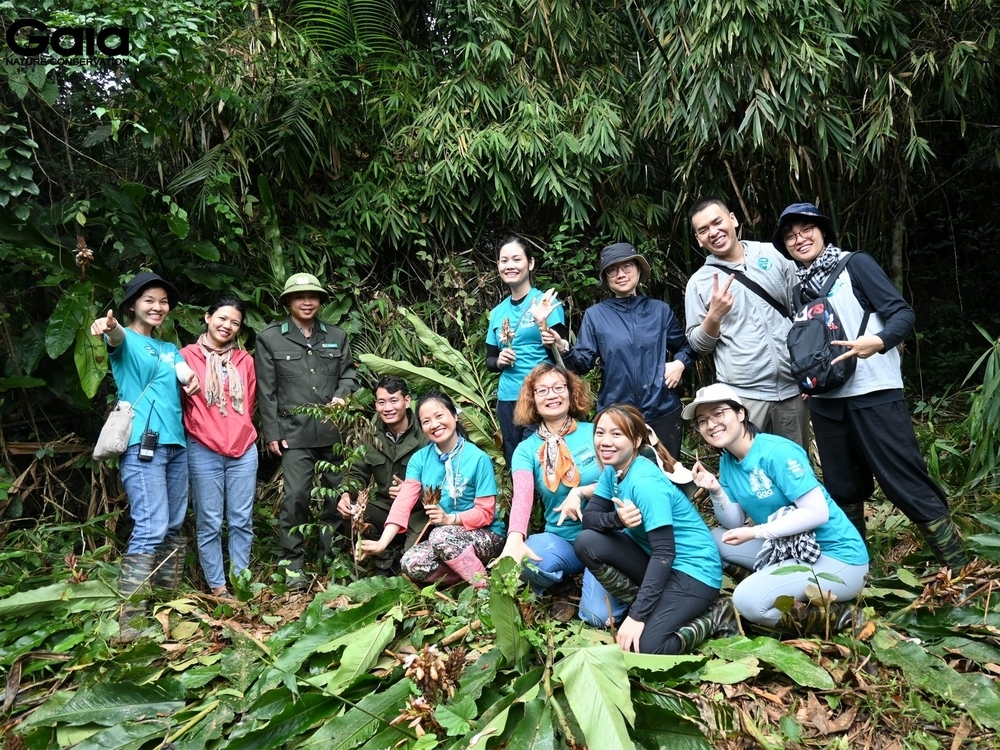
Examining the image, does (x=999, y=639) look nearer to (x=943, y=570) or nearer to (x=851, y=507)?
(x=943, y=570)

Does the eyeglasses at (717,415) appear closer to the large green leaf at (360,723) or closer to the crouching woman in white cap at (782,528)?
the crouching woman in white cap at (782,528)

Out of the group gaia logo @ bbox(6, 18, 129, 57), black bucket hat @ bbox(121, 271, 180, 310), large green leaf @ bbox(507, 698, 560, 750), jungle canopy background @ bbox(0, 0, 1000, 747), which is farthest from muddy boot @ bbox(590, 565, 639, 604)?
gaia logo @ bbox(6, 18, 129, 57)

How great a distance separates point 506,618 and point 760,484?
117 cm

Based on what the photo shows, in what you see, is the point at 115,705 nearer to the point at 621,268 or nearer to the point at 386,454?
the point at 386,454

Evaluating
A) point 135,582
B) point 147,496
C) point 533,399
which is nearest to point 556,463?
point 533,399

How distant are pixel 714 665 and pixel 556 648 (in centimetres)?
60

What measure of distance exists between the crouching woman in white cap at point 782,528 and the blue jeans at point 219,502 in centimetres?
254

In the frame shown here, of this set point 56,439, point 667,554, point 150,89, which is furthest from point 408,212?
point 667,554

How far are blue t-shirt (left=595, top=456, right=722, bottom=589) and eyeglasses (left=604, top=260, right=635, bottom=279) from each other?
46.2 inches

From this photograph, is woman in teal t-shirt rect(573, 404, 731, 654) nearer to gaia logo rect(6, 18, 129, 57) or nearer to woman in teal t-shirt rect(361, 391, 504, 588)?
woman in teal t-shirt rect(361, 391, 504, 588)

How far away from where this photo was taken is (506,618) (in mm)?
2980

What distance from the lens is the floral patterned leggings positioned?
13.0 ft

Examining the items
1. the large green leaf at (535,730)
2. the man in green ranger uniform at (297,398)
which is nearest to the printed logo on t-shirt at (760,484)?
the large green leaf at (535,730)

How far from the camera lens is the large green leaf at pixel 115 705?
312 centimetres
